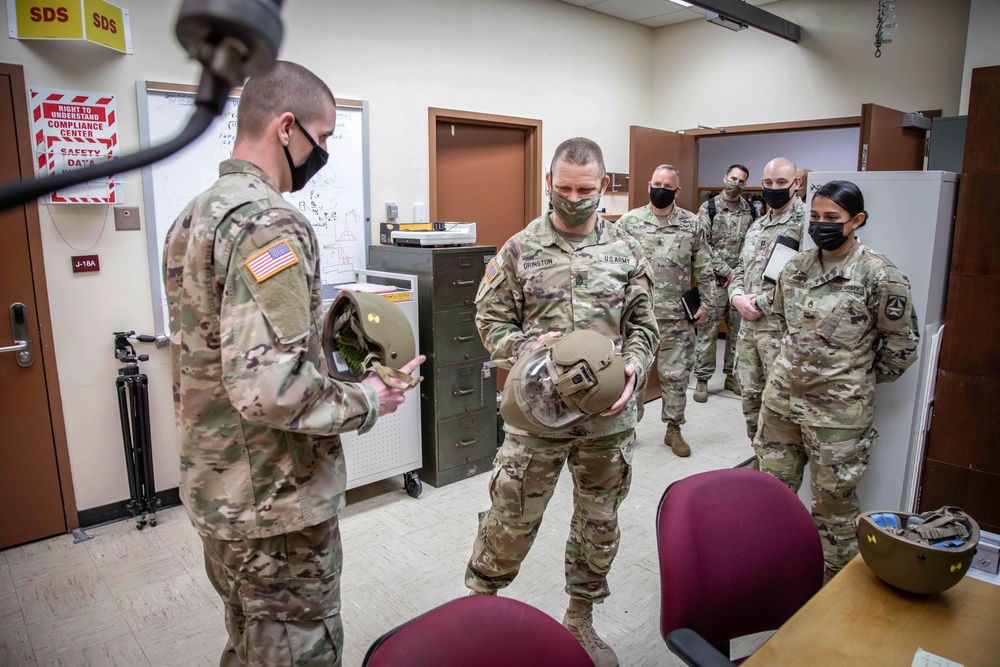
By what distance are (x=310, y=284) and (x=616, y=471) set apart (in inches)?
47.2

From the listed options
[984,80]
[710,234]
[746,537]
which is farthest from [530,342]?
[710,234]

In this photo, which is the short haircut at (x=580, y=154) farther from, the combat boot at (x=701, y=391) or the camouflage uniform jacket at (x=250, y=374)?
the combat boot at (x=701, y=391)

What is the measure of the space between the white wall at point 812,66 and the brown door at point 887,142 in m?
0.32

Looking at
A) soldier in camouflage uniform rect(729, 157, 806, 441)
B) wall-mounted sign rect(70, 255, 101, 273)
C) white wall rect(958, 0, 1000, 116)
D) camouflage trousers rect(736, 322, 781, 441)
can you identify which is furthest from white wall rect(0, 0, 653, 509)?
white wall rect(958, 0, 1000, 116)

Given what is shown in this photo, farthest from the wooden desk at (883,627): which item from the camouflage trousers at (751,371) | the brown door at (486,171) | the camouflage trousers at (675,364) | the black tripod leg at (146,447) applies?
the brown door at (486,171)

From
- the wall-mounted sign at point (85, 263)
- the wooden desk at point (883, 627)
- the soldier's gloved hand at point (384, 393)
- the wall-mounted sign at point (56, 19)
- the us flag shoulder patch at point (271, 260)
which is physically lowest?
the wooden desk at point (883, 627)

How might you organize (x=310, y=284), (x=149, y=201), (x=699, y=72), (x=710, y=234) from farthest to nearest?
(x=699, y=72), (x=710, y=234), (x=149, y=201), (x=310, y=284)

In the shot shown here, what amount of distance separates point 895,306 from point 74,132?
11.3ft

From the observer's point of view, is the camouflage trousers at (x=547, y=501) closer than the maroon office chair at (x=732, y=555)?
No

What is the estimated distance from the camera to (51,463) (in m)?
3.03

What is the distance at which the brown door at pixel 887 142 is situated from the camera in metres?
4.20

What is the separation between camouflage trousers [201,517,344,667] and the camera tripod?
192cm

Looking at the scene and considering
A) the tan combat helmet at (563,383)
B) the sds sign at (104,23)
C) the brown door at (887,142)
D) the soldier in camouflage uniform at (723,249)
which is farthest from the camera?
the soldier in camouflage uniform at (723,249)

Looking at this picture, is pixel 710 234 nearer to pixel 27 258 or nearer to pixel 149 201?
pixel 149 201
